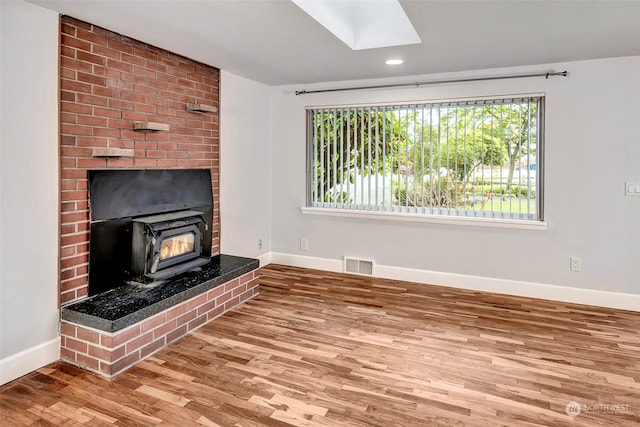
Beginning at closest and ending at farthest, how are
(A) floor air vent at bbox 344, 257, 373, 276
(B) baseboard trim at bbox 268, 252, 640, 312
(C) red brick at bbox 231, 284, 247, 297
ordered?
1. (C) red brick at bbox 231, 284, 247, 297
2. (B) baseboard trim at bbox 268, 252, 640, 312
3. (A) floor air vent at bbox 344, 257, 373, 276

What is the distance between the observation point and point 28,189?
2.44m

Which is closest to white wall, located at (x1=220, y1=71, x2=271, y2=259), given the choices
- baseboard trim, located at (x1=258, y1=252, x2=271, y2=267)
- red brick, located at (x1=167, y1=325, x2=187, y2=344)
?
baseboard trim, located at (x1=258, y1=252, x2=271, y2=267)

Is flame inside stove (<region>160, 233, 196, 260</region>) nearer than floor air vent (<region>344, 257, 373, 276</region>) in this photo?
Yes

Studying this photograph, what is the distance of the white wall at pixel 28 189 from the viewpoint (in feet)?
7.63

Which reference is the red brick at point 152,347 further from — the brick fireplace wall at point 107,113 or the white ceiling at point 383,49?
the white ceiling at point 383,49

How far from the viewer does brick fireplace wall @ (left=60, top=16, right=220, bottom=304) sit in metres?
2.65

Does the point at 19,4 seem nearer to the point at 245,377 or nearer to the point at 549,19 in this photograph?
the point at 245,377

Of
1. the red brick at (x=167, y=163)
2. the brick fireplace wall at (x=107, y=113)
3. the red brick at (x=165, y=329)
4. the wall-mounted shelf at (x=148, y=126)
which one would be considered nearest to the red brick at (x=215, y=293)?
the red brick at (x=165, y=329)

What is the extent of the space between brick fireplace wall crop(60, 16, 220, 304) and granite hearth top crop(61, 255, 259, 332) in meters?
0.18

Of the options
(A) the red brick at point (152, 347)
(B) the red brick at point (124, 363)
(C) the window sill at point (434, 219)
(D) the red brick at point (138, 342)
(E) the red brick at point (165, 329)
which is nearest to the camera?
(B) the red brick at point (124, 363)

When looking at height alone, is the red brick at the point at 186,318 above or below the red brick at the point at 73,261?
below

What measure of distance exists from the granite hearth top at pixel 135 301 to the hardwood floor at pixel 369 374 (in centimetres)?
30

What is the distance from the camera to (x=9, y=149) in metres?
2.33

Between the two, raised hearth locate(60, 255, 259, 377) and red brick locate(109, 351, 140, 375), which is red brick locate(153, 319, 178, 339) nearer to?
raised hearth locate(60, 255, 259, 377)
